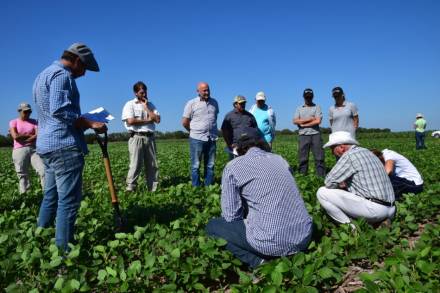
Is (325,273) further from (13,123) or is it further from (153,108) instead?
(13,123)

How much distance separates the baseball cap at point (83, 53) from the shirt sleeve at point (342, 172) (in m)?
2.78

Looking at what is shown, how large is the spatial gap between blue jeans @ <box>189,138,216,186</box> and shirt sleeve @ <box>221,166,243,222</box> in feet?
11.0

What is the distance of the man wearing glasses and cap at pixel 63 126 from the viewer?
336cm

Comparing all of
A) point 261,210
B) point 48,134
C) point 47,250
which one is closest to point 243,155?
point 261,210

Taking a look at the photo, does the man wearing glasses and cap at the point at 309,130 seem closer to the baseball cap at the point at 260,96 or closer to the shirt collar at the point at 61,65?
the baseball cap at the point at 260,96

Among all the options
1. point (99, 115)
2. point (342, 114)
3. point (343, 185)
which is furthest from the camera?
point (342, 114)

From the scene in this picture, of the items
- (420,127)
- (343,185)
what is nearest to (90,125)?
(343,185)

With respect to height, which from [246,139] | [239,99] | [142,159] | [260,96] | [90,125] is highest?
[260,96]

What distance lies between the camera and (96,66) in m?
3.65

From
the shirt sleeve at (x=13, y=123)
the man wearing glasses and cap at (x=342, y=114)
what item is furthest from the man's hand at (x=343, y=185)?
the shirt sleeve at (x=13, y=123)

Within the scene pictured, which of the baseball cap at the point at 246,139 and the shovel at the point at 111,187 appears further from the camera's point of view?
the shovel at the point at 111,187

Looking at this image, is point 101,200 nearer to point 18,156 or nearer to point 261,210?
point 18,156

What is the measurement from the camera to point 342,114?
7297 millimetres

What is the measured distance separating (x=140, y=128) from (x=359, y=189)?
12.6 feet
